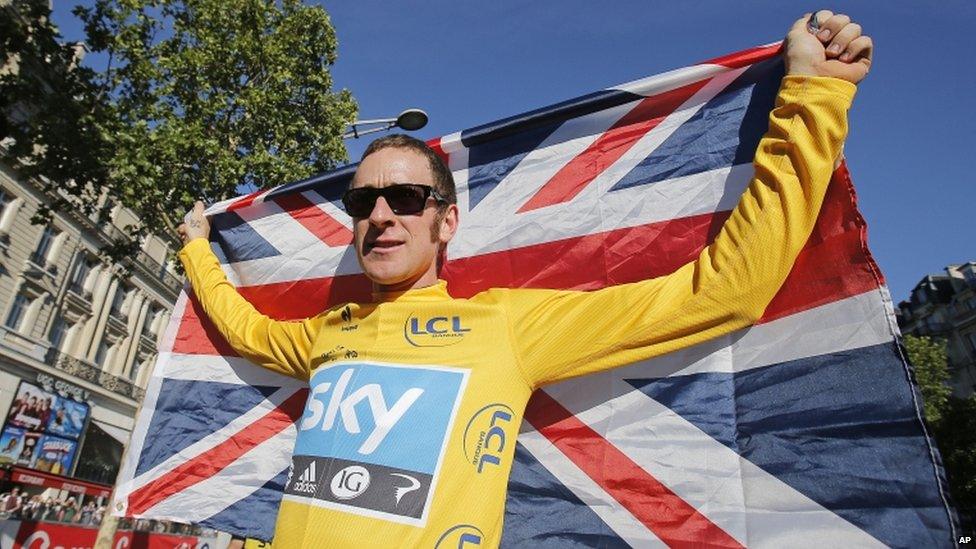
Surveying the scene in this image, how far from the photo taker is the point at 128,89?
37.2ft

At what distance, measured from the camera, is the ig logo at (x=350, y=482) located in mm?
1759

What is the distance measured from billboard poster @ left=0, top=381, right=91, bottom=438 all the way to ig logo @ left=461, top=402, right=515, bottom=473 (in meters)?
26.4

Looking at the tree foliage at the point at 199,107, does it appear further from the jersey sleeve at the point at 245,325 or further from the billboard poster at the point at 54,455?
the billboard poster at the point at 54,455

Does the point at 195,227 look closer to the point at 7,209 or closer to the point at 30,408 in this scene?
the point at 30,408

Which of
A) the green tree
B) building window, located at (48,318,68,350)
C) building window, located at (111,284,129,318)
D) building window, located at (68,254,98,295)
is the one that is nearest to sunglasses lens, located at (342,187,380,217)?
building window, located at (48,318,68,350)

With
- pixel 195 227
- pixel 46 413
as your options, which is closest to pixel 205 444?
pixel 195 227

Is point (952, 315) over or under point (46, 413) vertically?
over

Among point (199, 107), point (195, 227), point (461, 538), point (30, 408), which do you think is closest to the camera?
point (461, 538)

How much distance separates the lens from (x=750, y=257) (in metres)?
1.74

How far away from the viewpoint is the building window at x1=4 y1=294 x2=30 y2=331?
21953mm

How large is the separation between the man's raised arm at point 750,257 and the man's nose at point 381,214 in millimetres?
680

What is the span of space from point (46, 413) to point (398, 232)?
27.7m

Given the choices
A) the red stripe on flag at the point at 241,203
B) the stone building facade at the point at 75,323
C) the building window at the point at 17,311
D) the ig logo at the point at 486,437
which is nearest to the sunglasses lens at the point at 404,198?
the ig logo at the point at 486,437

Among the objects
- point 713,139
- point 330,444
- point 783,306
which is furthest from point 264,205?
point 783,306
